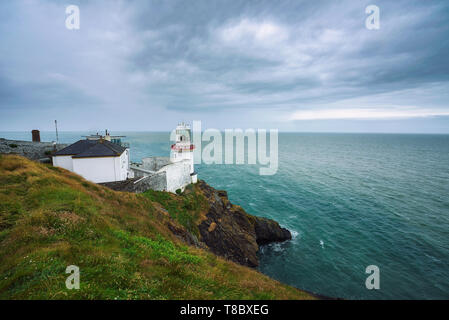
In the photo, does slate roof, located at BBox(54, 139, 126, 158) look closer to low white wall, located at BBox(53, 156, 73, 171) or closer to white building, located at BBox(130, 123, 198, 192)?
low white wall, located at BBox(53, 156, 73, 171)

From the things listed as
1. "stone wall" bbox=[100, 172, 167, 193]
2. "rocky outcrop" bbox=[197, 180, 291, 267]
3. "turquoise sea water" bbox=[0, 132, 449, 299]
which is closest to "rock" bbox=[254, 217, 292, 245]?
"rocky outcrop" bbox=[197, 180, 291, 267]

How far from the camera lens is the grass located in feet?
17.5

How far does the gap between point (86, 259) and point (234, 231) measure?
73.0 ft

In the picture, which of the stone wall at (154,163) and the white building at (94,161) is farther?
the stone wall at (154,163)

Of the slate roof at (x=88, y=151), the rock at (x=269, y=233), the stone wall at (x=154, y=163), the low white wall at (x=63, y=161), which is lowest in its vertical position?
the rock at (x=269, y=233)

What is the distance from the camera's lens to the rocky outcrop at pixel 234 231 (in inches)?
925

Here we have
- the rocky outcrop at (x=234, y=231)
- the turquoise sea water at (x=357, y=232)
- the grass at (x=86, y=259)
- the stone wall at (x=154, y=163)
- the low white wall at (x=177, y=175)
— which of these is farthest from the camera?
the stone wall at (x=154, y=163)

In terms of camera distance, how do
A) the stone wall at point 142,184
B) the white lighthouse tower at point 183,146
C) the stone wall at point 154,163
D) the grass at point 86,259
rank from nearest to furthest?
the grass at point 86,259, the stone wall at point 142,184, the white lighthouse tower at point 183,146, the stone wall at point 154,163

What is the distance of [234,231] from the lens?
87.7 ft

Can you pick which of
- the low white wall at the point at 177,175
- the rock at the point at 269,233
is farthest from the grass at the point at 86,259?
the rock at the point at 269,233

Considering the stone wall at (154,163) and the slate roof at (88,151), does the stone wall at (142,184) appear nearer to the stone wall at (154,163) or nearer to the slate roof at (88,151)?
the slate roof at (88,151)
